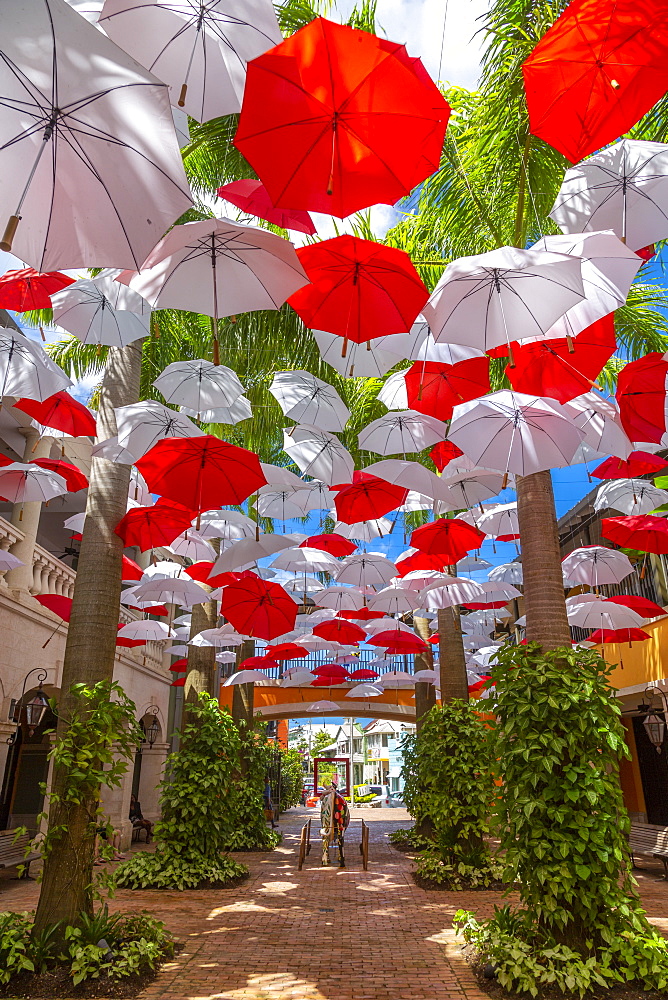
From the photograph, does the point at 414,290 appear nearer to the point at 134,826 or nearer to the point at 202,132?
the point at 202,132

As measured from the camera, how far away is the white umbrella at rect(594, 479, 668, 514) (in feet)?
36.7

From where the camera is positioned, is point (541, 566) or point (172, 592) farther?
point (172, 592)

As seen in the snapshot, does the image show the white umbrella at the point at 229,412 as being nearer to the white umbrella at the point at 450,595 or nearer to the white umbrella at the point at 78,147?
the white umbrella at the point at 450,595

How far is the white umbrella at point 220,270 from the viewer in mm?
4852

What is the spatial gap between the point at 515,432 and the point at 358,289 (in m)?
2.21

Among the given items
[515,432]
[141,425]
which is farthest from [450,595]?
[141,425]

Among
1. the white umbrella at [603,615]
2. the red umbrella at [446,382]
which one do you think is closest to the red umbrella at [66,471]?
the red umbrella at [446,382]

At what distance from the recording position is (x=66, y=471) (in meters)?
10.4

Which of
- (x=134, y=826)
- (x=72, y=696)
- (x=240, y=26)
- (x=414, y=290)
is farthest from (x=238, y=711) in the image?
(x=240, y=26)

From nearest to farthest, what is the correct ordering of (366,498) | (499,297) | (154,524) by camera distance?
(499,297)
(154,524)
(366,498)

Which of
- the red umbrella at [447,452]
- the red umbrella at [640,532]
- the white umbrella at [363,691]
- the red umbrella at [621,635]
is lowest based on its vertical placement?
the white umbrella at [363,691]

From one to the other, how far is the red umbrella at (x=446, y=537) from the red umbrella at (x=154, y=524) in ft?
11.0

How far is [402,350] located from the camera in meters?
6.85

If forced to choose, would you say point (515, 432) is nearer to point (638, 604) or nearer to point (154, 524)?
point (154, 524)
